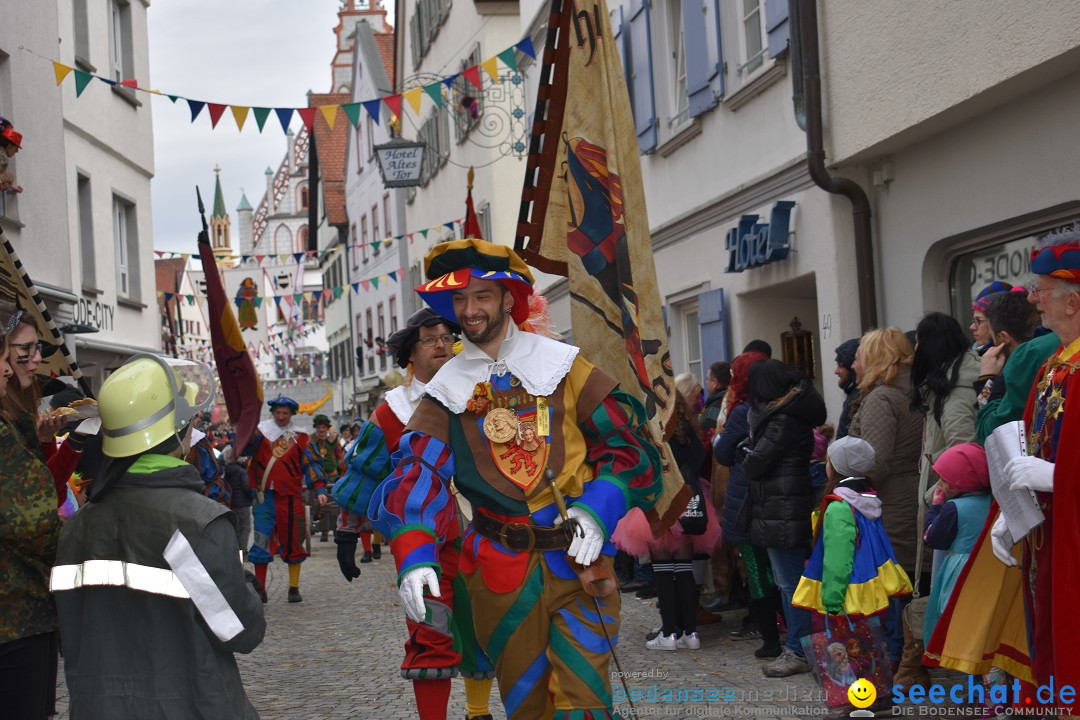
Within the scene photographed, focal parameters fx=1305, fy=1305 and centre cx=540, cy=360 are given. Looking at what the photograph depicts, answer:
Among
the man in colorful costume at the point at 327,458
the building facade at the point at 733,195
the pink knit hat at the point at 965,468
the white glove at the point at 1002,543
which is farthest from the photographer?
the man in colorful costume at the point at 327,458

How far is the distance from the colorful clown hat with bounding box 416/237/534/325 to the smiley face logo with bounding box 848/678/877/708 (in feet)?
8.74

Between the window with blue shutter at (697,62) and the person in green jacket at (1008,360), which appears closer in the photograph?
the person in green jacket at (1008,360)

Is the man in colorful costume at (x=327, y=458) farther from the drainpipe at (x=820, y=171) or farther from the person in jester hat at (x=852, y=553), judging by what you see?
the person in jester hat at (x=852, y=553)

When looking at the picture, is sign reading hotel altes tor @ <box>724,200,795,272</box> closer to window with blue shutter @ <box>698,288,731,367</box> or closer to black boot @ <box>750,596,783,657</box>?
window with blue shutter @ <box>698,288,731,367</box>

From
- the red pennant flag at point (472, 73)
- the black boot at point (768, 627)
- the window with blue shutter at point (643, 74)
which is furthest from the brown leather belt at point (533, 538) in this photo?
the window with blue shutter at point (643, 74)

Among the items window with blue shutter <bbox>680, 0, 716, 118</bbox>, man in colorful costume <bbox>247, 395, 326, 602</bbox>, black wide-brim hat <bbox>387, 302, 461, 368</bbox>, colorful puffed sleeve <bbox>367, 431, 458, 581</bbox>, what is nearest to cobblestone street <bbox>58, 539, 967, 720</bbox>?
man in colorful costume <bbox>247, 395, 326, 602</bbox>

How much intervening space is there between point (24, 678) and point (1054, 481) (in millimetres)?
3510

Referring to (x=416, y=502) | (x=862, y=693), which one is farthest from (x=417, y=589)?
(x=862, y=693)

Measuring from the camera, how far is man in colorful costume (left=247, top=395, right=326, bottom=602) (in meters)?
12.7

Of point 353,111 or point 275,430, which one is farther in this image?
point 275,430

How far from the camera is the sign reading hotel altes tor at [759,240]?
36.8 ft

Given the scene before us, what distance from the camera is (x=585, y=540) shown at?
447 cm

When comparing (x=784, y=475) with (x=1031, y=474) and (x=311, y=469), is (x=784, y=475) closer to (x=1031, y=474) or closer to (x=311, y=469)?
(x=1031, y=474)

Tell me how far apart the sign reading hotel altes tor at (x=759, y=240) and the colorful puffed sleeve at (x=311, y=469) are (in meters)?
4.61
